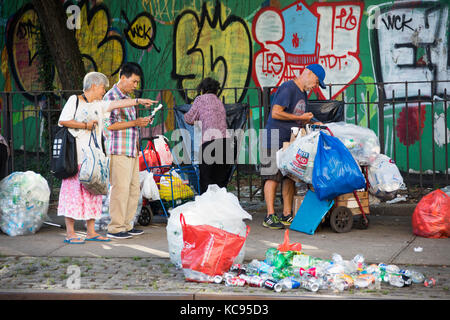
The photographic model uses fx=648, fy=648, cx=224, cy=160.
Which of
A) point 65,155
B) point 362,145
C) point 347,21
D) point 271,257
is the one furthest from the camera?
point 347,21

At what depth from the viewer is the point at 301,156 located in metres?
7.05

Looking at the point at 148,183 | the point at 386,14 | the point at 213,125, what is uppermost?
the point at 386,14

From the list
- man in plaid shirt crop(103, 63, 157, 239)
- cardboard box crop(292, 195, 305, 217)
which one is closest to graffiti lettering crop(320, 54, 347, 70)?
cardboard box crop(292, 195, 305, 217)

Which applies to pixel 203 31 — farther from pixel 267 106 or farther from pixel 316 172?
pixel 316 172

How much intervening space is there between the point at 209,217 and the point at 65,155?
1964 millimetres

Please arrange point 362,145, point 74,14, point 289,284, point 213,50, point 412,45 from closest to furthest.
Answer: point 289,284 → point 362,145 → point 412,45 → point 213,50 → point 74,14

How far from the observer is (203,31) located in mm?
12562

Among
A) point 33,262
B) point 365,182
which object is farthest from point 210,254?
point 365,182

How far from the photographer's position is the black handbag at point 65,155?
6617mm

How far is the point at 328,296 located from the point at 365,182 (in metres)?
2.62

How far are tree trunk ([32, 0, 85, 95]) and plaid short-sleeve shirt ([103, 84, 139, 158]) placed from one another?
4104 millimetres

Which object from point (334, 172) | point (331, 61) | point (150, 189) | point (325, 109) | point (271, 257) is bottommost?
point (271, 257)

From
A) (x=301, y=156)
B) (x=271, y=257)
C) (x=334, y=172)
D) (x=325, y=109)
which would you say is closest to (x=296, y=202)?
(x=301, y=156)

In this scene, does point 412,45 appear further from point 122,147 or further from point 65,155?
point 65,155
